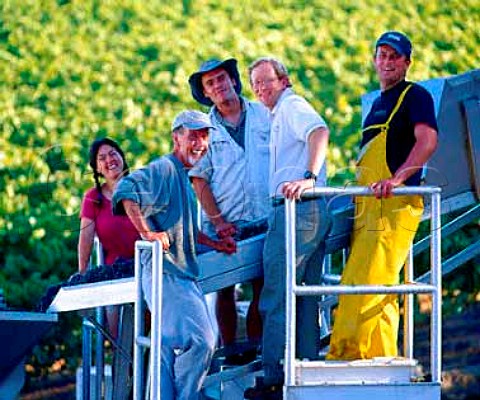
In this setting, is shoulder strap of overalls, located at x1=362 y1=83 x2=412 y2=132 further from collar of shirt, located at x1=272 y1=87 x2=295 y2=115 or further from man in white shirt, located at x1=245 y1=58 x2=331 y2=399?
collar of shirt, located at x1=272 y1=87 x2=295 y2=115

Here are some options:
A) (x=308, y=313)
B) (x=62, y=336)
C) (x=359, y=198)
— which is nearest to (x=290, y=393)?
(x=308, y=313)

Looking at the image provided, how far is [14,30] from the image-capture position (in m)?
19.0

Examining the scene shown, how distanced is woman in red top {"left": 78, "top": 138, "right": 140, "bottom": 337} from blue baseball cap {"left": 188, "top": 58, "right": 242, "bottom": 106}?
61 cm

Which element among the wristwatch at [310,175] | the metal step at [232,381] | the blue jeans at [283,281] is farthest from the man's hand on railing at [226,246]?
the metal step at [232,381]

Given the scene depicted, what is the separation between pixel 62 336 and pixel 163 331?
8135 mm

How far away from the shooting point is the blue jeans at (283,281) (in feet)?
25.0

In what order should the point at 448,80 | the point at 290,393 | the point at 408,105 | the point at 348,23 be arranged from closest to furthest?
the point at 290,393 < the point at 408,105 < the point at 448,80 < the point at 348,23

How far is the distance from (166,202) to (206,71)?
1.20 metres

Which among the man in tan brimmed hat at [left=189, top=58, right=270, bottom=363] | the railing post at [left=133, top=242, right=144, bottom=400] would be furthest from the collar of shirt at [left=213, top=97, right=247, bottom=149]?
the railing post at [left=133, top=242, right=144, bottom=400]

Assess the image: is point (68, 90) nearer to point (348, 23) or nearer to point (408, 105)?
point (348, 23)

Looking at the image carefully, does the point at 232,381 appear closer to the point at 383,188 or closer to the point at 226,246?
the point at 226,246

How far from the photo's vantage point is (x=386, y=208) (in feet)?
24.7

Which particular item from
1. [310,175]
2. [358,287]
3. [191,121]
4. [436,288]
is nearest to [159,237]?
[191,121]

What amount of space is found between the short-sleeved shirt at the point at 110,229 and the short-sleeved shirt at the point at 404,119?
1781 mm
